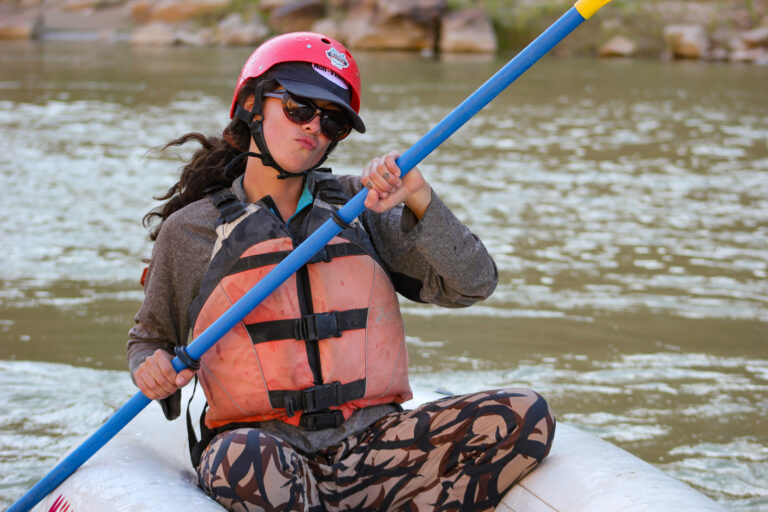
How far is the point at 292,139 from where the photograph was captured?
6.48 feet

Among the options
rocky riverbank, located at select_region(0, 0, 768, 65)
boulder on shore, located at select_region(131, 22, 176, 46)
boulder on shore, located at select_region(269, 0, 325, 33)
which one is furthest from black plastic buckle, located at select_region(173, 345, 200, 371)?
boulder on shore, located at select_region(131, 22, 176, 46)

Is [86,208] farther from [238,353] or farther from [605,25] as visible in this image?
[605,25]

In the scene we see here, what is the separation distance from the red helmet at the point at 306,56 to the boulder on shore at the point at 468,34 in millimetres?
16898

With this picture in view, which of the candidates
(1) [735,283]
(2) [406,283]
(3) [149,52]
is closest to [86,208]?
(1) [735,283]

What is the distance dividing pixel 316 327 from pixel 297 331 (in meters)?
0.04

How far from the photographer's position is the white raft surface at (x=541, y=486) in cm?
173

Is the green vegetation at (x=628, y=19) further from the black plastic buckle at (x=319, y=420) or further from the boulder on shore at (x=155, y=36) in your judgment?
the black plastic buckle at (x=319, y=420)

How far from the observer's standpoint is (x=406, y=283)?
2.06 m

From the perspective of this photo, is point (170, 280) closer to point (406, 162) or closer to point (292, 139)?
point (292, 139)

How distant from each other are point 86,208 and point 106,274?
143 cm

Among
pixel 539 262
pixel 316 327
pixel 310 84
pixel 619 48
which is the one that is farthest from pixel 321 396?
pixel 619 48

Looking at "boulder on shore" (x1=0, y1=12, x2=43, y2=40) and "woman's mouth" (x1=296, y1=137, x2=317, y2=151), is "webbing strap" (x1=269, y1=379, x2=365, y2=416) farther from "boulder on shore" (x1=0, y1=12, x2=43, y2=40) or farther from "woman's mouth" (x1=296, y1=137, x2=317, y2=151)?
"boulder on shore" (x1=0, y1=12, x2=43, y2=40)

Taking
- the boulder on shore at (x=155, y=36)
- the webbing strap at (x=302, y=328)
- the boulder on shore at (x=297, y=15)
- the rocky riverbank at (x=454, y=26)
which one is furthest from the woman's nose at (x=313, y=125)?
the boulder on shore at (x=155, y=36)

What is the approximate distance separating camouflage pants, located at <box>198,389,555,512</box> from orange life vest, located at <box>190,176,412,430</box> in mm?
94
